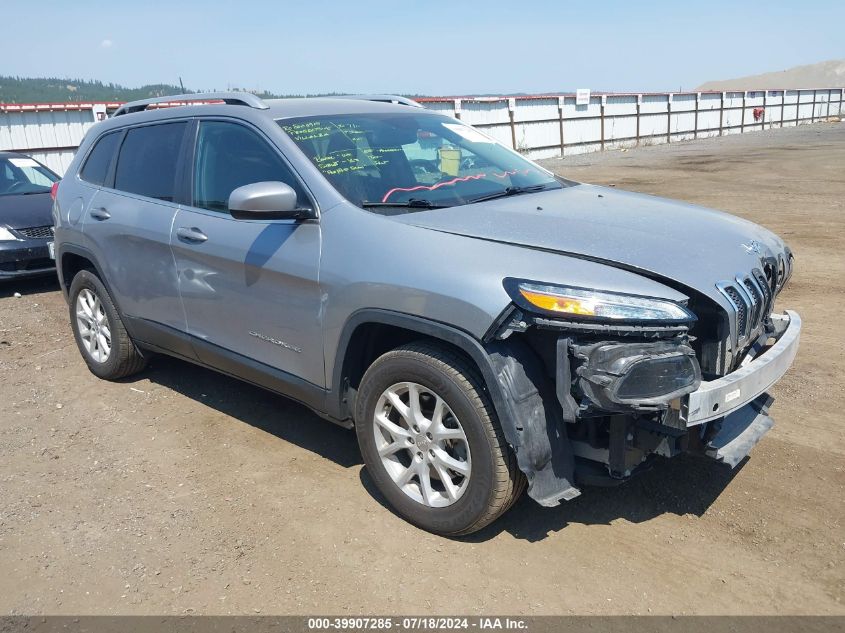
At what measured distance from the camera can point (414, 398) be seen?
3.27m

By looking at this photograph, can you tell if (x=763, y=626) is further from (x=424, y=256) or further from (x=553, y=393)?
(x=424, y=256)

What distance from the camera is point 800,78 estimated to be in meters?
145

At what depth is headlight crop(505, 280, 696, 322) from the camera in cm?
277

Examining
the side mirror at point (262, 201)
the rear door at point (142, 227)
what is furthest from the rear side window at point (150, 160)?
the side mirror at point (262, 201)

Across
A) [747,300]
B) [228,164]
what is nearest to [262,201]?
[228,164]

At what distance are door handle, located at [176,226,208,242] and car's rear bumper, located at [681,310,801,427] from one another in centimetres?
267

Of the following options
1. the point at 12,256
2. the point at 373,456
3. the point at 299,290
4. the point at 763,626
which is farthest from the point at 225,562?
the point at 12,256

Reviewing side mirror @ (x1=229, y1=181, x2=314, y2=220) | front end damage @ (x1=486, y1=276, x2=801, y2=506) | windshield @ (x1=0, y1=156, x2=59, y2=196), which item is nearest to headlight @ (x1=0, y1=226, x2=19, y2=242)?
windshield @ (x1=0, y1=156, x2=59, y2=196)

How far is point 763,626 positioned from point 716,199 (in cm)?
1213

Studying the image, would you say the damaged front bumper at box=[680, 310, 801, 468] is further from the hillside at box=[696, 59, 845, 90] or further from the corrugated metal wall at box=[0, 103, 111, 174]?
the hillside at box=[696, 59, 845, 90]

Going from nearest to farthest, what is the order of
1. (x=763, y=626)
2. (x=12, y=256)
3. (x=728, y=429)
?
(x=763, y=626)
(x=728, y=429)
(x=12, y=256)

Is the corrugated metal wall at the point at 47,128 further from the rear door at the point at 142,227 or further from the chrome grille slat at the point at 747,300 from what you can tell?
the chrome grille slat at the point at 747,300

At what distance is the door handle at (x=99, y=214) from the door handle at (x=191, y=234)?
98 cm

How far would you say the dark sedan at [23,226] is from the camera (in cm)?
834
